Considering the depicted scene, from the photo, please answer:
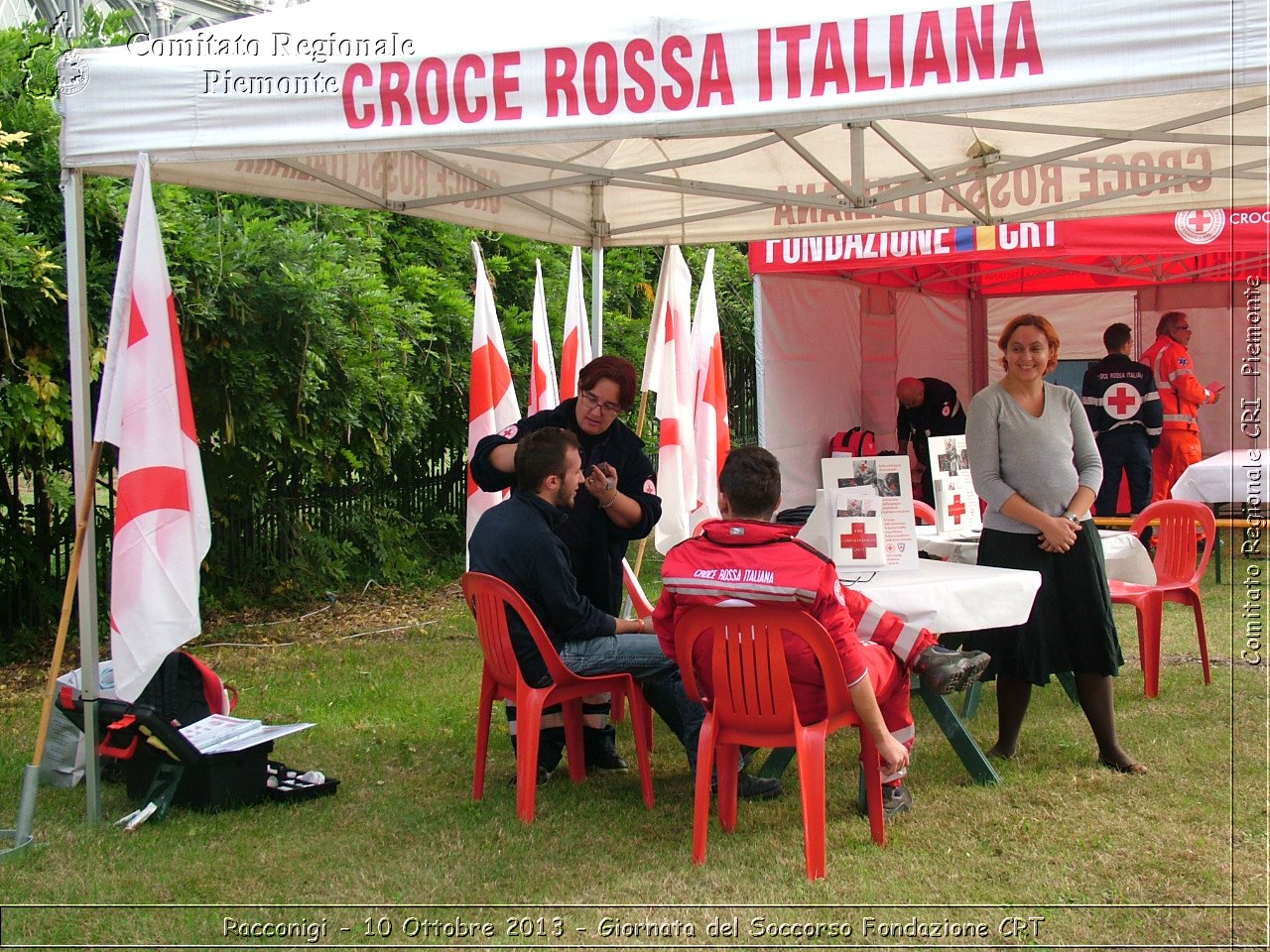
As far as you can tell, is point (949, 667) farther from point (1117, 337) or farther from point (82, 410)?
point (1117, 337)

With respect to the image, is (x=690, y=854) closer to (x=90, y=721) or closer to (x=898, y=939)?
(x=898, y=939)

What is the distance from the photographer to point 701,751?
3.45 metres

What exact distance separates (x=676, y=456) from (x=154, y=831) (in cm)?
286

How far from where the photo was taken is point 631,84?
130 inches

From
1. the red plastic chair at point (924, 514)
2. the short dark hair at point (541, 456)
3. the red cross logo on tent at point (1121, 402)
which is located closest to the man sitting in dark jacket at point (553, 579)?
the short dark hair at point (541, 456)

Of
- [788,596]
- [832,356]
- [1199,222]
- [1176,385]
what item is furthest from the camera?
[832,356]

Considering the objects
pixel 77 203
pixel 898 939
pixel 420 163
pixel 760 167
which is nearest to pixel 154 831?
pixel 77 203

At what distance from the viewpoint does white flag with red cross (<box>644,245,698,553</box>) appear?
19.0 ft

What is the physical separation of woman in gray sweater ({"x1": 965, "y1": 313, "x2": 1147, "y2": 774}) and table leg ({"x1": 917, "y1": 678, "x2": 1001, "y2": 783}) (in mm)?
339

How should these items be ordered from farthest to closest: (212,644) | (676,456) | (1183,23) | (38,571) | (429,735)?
(212,644), (38,571), (676,456), (429,735), (1183,23)

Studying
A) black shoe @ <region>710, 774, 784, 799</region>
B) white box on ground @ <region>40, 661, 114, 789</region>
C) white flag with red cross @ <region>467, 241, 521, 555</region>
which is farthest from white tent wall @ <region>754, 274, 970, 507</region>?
white box on ground @ <region>40, 661, 114, 789</region>

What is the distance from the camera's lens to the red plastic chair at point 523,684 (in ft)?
12.8

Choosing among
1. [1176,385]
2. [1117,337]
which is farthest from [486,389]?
[1176,385]

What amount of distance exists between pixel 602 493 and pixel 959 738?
145 centimetres
